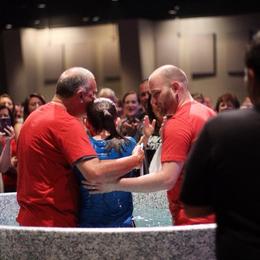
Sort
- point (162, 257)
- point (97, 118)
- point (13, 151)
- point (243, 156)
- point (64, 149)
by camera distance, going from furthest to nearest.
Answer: point (13, 151) → point (97, 118) → point (64, 149) → point (162, 257) → point (243, 156)

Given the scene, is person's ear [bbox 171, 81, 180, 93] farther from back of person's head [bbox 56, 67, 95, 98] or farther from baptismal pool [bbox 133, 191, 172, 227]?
baptismal pool [bbox 133, 191, 172, 227]

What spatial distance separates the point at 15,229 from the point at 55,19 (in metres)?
9.56

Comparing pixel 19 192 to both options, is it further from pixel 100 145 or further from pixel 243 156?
pixel 243 156

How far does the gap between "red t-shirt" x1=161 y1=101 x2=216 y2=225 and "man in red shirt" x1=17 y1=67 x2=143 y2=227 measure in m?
0.20

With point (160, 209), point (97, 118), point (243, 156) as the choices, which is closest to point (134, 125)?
point (160, 209)

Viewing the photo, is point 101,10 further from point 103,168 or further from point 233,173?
point 233,173

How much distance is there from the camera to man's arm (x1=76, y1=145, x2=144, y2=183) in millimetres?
2590

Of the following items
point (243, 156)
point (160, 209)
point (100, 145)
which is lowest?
point (160, 209)

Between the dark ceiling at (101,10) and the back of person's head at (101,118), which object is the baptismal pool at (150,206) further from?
the dark ceiling at (101,10)

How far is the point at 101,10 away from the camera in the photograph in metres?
11.5

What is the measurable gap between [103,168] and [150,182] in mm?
205

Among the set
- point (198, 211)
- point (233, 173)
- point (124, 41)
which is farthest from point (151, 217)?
point (124, 41)

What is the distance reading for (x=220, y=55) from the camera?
10984 mm

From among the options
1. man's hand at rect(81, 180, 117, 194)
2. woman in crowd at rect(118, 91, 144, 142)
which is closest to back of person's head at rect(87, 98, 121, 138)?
man's hand at rect(81, 180, 117, 194)
